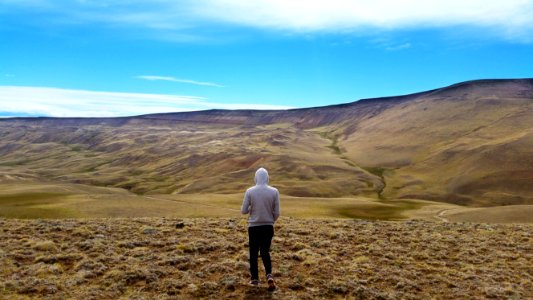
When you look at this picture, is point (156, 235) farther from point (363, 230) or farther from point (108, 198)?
point (108, 198)

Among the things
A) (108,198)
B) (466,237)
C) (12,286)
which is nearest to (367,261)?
(466,237)

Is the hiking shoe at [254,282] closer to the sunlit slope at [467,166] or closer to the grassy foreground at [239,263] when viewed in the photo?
the grassy foreground at [239,263]

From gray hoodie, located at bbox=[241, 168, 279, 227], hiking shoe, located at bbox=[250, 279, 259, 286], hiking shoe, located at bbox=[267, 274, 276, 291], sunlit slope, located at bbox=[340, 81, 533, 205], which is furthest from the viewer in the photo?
sunlit slope, located at bbox=[340, 81, 533, 205]

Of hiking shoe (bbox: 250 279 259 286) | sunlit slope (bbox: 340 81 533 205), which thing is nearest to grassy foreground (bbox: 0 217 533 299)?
hiking shoe (bbox: 250 279 259 286)

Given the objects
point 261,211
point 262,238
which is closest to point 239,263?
point 262,238

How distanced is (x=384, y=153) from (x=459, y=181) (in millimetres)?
65073

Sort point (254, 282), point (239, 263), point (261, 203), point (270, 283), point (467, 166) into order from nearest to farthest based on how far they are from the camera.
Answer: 1. point (261, 203)
2. point (270, 283)
3. point (254, 282)
4. point (239, 263)
5. point (467, 166)

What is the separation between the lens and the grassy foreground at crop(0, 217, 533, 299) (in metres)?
15.0

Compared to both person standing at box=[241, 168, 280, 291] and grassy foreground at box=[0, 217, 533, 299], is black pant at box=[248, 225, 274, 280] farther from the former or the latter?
grassy foreground at box=[0, 217, 533, 299]

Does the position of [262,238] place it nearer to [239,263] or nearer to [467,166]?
[239,263]

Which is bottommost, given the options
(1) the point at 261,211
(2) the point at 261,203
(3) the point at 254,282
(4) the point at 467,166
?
A: (4) the point at 467,166

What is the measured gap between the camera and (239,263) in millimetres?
17891

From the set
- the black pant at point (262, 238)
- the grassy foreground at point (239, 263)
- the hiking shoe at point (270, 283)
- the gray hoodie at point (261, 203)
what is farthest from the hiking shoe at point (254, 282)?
the gray hoodie at point (261, 203)

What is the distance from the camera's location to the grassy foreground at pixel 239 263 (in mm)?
15039
